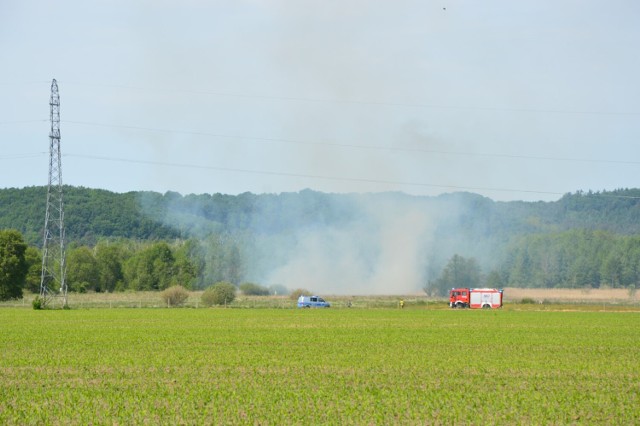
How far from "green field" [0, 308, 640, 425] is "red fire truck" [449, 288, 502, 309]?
200 ft

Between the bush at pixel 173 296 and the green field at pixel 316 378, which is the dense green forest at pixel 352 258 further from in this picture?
the green field at pixel 316 378

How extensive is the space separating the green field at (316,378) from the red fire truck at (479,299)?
60.9 meters

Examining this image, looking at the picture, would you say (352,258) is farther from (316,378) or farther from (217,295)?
(316,378)

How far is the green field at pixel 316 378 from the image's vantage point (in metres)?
20.4

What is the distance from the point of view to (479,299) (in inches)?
4296

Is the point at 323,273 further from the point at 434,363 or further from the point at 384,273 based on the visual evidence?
the point at 434,363

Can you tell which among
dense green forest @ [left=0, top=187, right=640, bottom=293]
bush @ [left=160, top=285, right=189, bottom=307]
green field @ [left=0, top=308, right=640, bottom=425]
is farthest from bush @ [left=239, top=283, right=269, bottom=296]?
green field @ [left=0, top=308, right=640, bottom=425]

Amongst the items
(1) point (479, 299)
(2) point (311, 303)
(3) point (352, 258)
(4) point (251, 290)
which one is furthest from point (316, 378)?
(3) point (352, 258)

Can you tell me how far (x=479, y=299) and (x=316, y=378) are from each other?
84866 mm

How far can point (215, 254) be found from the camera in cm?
18588

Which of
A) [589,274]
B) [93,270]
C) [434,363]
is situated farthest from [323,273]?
[434,363]

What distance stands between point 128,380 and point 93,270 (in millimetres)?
132550

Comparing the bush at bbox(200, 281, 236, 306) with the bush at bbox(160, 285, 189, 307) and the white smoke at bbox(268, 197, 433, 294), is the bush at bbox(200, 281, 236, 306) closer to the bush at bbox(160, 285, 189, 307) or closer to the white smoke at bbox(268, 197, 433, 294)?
the bush at bbox(160, 285, 189, 307)

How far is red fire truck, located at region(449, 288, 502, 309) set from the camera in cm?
10794
